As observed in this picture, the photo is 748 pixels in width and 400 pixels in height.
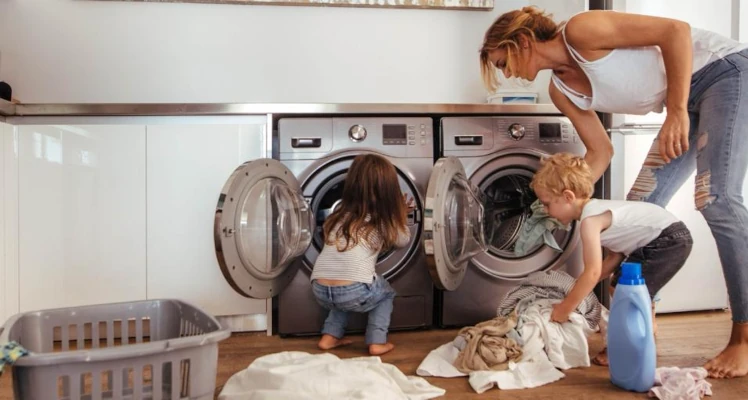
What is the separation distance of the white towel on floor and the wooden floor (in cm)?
4

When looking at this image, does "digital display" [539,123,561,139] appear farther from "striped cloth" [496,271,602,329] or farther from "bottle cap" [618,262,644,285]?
"bottle cap" [618,262,644,285]

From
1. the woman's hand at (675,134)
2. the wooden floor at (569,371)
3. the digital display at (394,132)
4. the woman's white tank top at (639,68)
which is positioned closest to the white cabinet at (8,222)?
the wooden floor at (569,371)

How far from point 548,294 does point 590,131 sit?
68cm

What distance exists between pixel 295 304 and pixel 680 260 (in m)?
1.49

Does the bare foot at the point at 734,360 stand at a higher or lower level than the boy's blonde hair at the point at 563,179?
lower

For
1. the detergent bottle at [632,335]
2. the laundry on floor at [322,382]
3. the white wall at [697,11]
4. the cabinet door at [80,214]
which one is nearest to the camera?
the laundry on floor at [322,382]

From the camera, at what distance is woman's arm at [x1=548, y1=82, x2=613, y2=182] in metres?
2.32

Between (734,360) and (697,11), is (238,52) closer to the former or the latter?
(697,11)

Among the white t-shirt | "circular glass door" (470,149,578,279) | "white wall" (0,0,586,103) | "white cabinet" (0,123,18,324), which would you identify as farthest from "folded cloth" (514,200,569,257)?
"white cabinet" (0,123,18,324)

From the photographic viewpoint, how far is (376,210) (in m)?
2.28

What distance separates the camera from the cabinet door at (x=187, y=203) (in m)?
2.50

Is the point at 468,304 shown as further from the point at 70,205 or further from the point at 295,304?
the point at 70,205

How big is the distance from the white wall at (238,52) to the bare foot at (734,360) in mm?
1632

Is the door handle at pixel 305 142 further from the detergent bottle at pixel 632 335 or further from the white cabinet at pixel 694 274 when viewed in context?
the white cabinet at pixel 694 274
